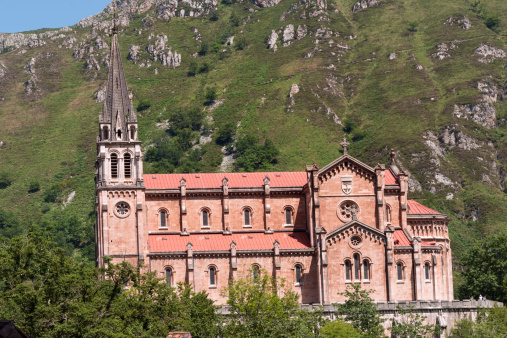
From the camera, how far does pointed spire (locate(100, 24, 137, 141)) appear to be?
11306 cm

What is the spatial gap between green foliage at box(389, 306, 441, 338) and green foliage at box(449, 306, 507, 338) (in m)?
2.28

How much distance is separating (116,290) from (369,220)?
3808 centimetres

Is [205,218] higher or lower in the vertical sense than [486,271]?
higher

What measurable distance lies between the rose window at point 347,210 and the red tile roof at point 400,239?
5231 millimetres

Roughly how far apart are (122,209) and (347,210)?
2493 centimetres

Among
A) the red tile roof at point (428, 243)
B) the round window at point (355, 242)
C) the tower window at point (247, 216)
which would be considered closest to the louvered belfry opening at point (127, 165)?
the tower window at point (247, 216)

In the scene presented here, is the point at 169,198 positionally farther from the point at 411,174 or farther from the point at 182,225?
the point at 411,174

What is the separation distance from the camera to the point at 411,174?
197000mm

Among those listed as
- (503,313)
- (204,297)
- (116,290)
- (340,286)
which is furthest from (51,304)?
(503,313)

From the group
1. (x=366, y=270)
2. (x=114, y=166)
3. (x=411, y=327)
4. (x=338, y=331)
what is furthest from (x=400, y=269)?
(x=114, y=166)

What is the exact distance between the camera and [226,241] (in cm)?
11206

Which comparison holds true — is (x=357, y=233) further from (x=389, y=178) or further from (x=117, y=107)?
(x=117, y=107)

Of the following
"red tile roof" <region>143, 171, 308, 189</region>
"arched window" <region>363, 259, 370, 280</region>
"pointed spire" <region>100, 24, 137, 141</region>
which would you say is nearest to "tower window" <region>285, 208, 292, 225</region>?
"red tile roof" <region>143, 171, 308, 189</region>

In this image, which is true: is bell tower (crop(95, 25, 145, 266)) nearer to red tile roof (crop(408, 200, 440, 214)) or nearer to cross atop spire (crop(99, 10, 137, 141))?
cross atop spire (crop(99, 10, 137, 141))
